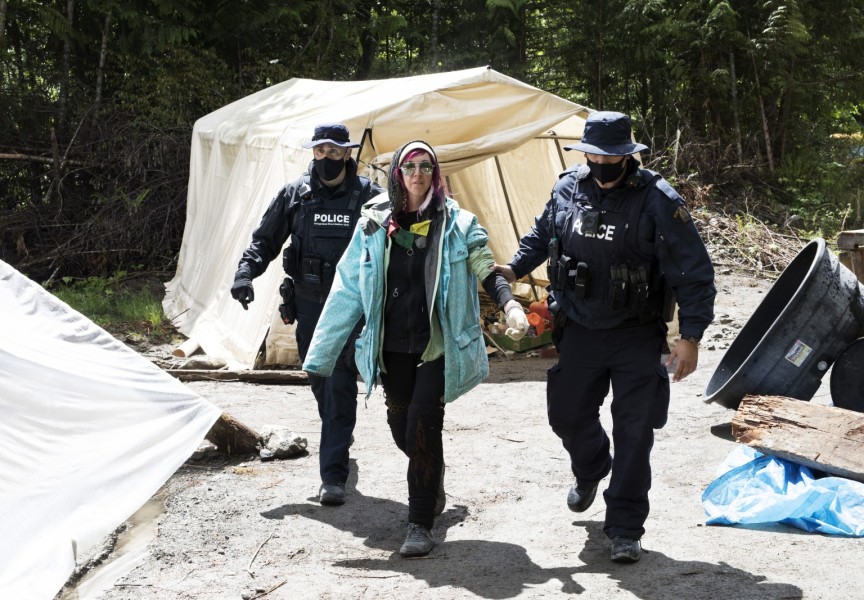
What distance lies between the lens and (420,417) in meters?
4.39

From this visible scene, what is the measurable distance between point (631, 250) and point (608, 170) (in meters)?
0.32

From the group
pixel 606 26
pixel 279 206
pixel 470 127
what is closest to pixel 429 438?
pixel 279 206

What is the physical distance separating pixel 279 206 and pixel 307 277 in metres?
0.45

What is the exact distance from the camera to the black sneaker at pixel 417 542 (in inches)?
175

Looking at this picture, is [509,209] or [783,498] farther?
[509,209]

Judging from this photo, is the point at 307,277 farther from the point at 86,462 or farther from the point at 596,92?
the point at 596,92

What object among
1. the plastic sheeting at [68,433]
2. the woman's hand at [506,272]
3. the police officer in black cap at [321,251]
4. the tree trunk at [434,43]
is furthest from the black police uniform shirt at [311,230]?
the tree trunk at [434,43]

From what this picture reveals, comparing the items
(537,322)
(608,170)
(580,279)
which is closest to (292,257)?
(580,279)

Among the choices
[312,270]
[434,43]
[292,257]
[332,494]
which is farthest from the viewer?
[434,43]

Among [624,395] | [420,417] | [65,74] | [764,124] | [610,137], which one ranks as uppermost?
[65,74]

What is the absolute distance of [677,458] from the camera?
5809 millimetres

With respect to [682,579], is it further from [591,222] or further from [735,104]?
[735,104]

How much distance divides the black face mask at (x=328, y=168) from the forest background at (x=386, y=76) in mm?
7939

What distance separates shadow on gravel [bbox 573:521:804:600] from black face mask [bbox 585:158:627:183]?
1501 millimetres
